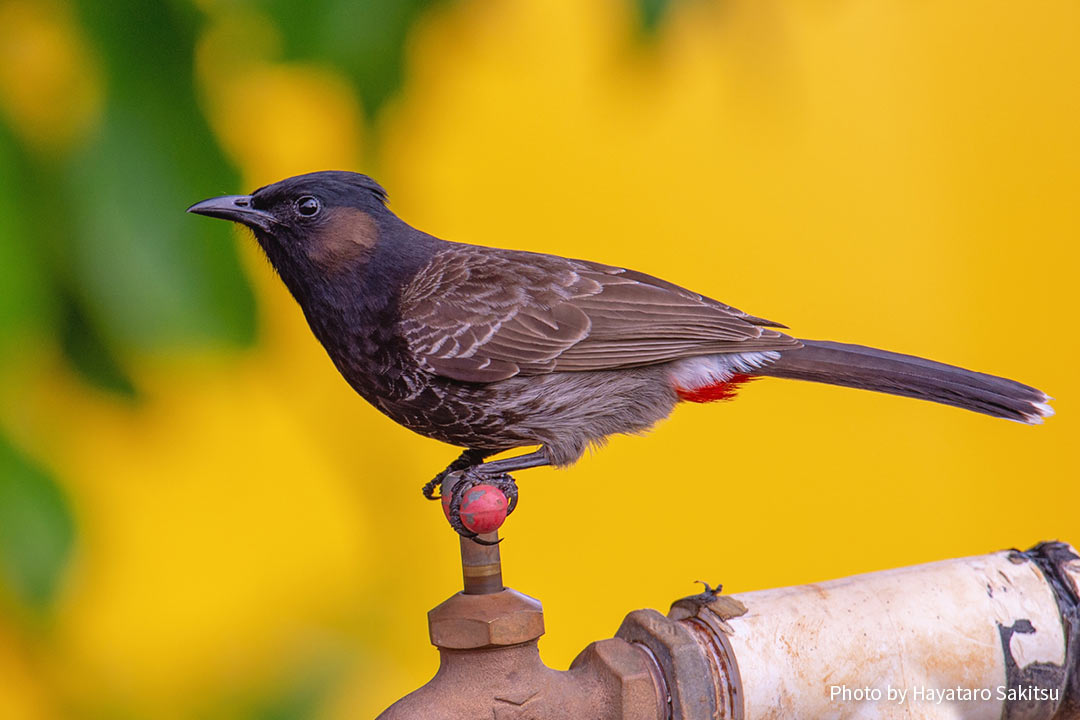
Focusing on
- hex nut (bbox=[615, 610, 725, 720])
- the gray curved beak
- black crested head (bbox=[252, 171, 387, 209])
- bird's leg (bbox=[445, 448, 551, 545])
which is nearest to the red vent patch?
bird's leg (bbox=[445, 448, 551, 545])

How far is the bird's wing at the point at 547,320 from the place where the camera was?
1.92 metres

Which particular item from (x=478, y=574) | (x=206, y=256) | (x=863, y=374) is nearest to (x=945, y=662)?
(x=863, y=374)

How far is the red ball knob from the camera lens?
1.71 m

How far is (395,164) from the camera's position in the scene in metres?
1.41

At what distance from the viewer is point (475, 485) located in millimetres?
1850

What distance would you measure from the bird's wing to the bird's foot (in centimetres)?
16

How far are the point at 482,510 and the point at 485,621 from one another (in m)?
0.17

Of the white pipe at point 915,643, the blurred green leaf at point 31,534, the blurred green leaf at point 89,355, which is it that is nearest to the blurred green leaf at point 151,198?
the blurred green leaf at point 89,355

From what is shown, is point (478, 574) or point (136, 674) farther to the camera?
point (136, 674)

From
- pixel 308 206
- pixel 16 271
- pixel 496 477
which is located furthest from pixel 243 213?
pixel 16 271

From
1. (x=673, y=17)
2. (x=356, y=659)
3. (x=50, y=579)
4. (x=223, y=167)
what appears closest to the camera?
(x=50, y=579)

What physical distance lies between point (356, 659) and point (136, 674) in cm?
103

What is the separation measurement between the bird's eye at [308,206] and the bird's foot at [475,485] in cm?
52

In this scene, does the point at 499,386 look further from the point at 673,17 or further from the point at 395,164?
the point at 673,17
